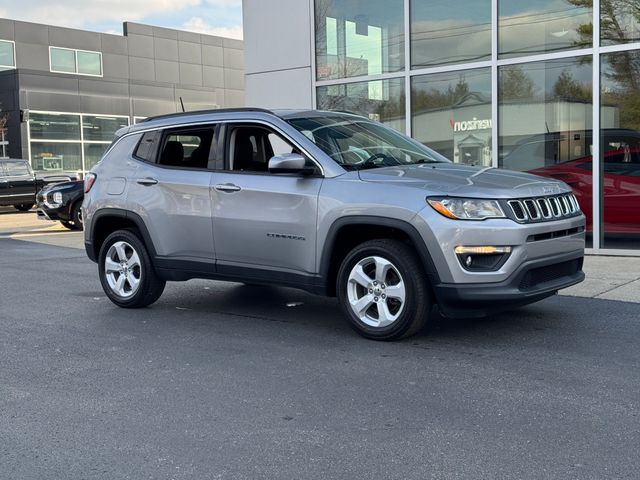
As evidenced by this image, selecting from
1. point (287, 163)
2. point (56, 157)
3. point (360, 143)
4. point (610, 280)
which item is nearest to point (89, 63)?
point (56, 157)

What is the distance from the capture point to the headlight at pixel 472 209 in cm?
556

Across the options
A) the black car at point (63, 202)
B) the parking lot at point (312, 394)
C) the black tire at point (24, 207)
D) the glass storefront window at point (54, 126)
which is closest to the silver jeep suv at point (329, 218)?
the parking lot at point (312, 394)

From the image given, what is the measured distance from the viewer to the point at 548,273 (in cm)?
593

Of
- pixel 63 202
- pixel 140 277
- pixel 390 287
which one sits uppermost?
pixel 63 202

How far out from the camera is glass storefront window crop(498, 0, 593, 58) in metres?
11.1

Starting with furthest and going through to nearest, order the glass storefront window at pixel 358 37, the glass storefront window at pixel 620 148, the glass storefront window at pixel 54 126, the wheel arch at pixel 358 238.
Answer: the glass storefront window at pixel 54 126 < the glass storefront window at pixel 358 37 < the glass storefront window at pixel 620 148 < the wheel arch at pixel 358 238

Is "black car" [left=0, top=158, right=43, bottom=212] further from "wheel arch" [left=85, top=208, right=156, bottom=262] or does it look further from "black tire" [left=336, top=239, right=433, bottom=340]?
"black tire" [left=336, top=239, right=433, bottom=340]

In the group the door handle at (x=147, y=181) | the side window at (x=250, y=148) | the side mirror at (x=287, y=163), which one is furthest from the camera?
the door handle at (x=147, y=181)

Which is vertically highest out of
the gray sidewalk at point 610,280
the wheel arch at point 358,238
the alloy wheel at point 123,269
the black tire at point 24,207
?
the wheel arch at point 358,238

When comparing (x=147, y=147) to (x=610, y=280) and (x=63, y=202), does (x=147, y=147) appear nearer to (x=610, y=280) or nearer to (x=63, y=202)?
(x=610, y=280)

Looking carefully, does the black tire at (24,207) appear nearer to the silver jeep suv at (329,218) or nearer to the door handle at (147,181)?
the silver jeep suv at (329,218)

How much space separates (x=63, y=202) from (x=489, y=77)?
10.2 m

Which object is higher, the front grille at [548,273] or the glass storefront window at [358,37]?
the glass storefront window at [358,37]

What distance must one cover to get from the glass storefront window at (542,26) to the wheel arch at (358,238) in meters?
6.46
